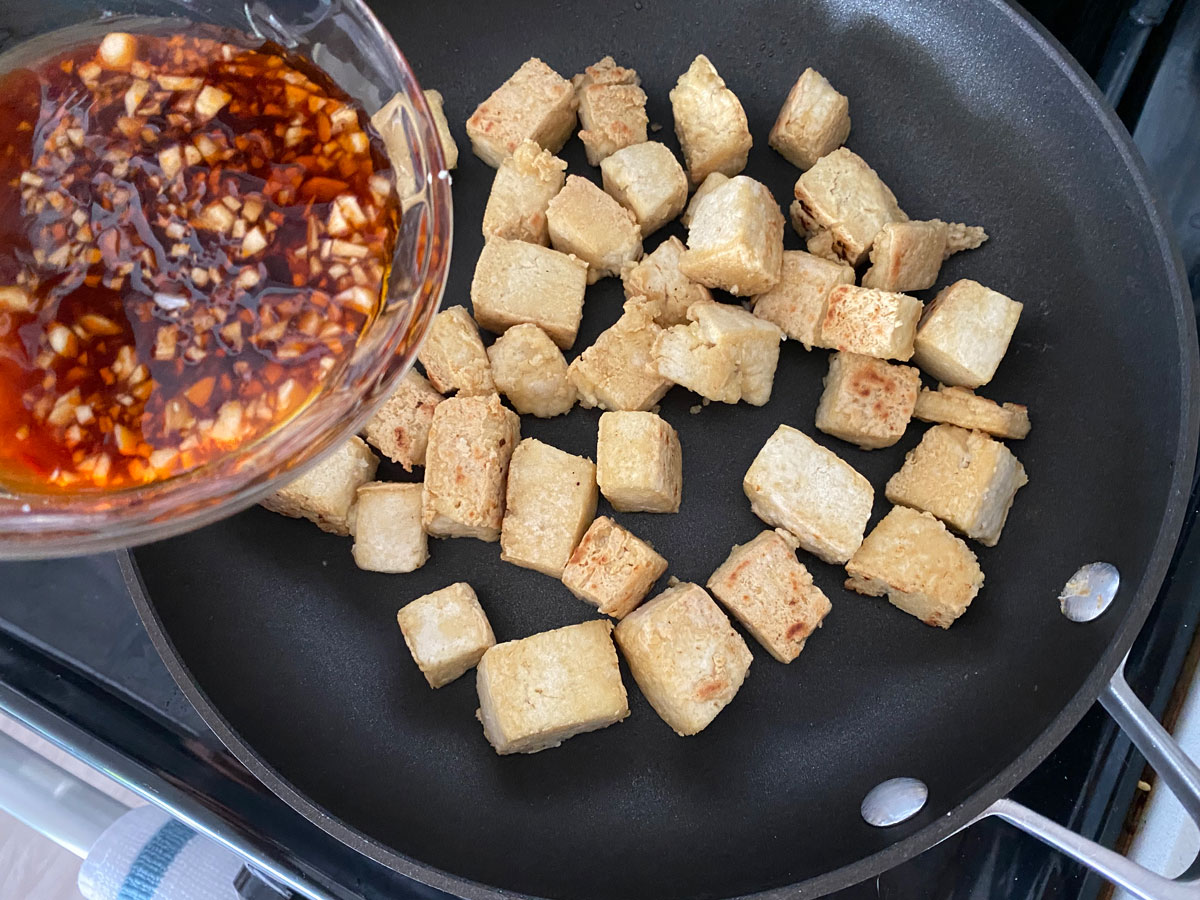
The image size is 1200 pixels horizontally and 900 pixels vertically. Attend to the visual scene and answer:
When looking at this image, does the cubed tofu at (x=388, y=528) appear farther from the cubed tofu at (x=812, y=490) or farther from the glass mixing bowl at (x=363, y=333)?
the cubed tofu at (x=812, y=490)

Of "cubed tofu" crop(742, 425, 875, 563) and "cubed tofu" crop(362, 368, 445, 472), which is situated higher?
"cubed tofu" crop(742, 425, 875, 563)

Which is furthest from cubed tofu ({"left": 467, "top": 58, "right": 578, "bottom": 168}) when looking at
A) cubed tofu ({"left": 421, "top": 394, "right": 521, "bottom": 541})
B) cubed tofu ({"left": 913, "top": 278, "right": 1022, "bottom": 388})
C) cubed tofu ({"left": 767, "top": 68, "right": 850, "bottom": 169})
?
cubed tofu ({"left": 913, "top": 278, "right": 1022, "bottom": 388})

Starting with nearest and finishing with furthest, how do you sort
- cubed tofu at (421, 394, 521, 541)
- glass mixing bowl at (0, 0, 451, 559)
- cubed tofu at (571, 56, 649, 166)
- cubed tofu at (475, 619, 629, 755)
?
glass mixing bowl at (0, 0, 451, 559), cubed tofu at (475, 619, 629, 755), cubed tofu at (421, 394, 521, 541), cubed tofu at (571, 56, 649, 166)

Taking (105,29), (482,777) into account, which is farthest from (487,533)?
(105,29)

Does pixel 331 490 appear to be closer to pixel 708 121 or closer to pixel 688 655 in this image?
pixel 688 655

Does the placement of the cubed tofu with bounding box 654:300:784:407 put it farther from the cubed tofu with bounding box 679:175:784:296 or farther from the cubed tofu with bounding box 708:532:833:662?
the cubed tofu with bounding box 708:532:833:662
